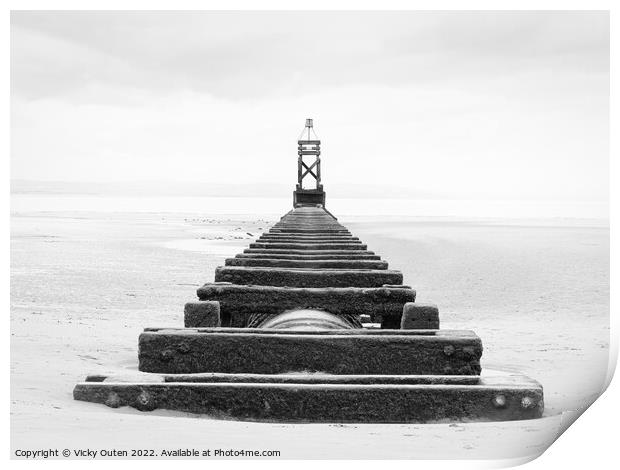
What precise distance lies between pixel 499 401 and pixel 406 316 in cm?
89

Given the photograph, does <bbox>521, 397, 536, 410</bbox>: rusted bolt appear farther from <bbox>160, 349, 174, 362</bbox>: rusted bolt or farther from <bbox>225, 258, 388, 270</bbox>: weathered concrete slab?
<bbox>225, 258, 388, 270</bbox>: weathered concrete slab

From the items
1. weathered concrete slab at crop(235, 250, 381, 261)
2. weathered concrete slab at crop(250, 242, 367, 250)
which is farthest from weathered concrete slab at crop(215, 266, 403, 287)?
weathered concrete slab at crop(250, 242, 367, 250)

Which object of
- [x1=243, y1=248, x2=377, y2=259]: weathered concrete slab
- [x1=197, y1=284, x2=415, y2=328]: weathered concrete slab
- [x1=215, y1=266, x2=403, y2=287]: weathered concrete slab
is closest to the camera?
[x1=197, y1=284, x2=415, y2=328]: weathered concrete slab

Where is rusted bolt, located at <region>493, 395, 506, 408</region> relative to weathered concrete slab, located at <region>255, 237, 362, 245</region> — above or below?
below

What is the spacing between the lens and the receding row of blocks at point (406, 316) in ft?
13.6

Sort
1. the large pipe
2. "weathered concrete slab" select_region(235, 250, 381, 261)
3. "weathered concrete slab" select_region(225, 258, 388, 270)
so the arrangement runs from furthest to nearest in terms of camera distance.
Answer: "weathered concrete slab" select_region(235, 250, 381, 261) < "weathered concrete slab" select_region(225, 258, 388, 270) < the large pipe

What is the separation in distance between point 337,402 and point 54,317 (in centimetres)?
624

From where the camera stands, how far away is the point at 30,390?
3.76 meters

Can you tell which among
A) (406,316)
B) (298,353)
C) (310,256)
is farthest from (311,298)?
(310,256)

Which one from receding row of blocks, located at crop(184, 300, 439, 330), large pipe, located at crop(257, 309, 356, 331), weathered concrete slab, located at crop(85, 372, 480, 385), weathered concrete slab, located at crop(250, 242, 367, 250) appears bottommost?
weathered concrete slab, located at crop(85, 372, 480, 385)

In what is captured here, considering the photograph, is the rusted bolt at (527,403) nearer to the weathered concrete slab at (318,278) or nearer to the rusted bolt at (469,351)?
the rusted bolt at (469,351)

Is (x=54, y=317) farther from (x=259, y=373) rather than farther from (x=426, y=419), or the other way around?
(x=426, y=419)

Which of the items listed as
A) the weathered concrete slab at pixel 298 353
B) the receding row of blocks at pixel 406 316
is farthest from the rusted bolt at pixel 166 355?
the receding row of blocks at pixel 406 316

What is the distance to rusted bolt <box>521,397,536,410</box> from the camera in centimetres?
343
